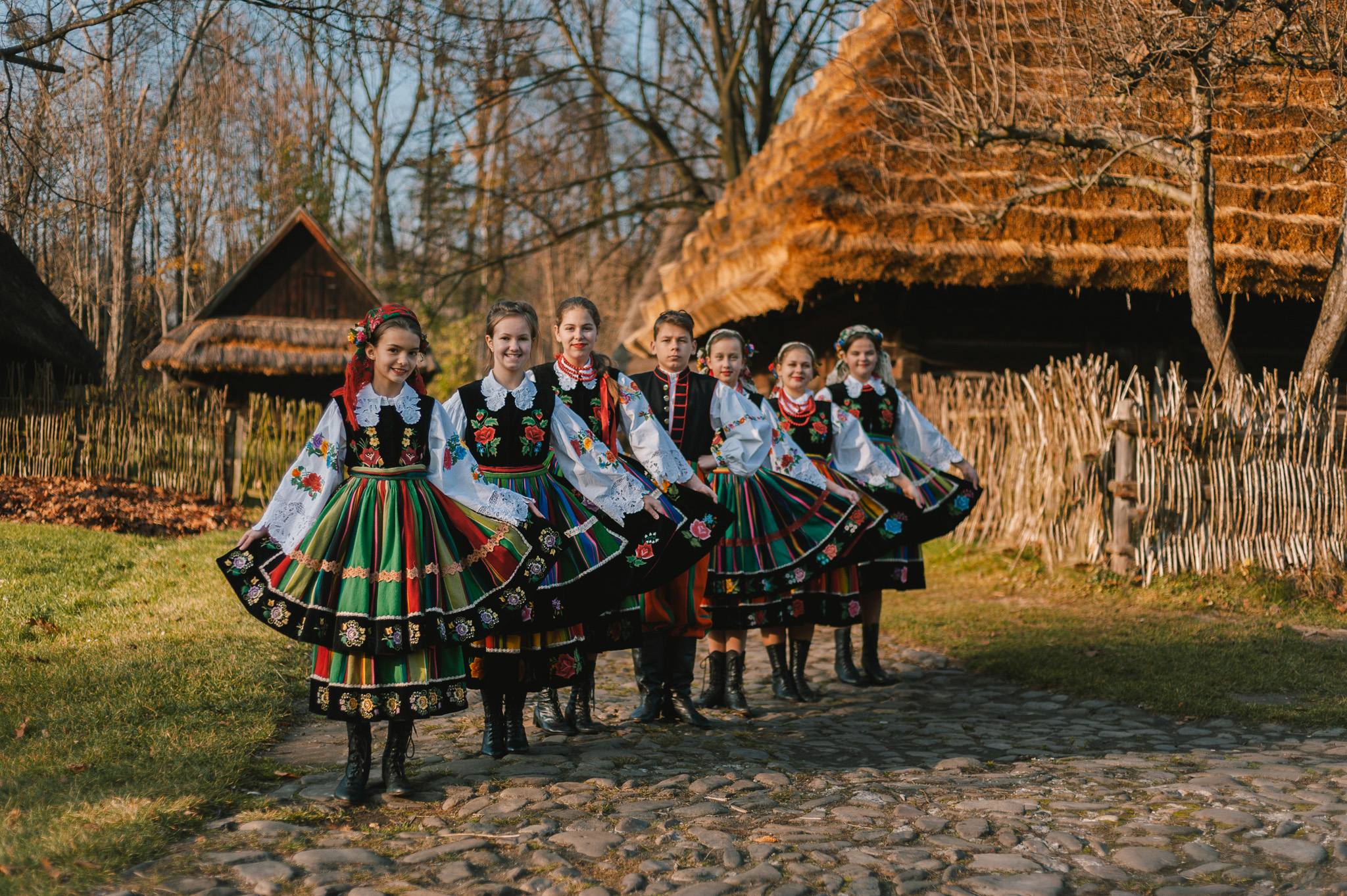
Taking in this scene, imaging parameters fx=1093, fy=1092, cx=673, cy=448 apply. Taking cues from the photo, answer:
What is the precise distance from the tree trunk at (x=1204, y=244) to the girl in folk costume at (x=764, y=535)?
431 cm

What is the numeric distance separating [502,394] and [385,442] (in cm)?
62

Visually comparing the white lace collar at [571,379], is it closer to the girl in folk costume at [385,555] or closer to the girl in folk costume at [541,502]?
the girl in folk costume at [541,502]

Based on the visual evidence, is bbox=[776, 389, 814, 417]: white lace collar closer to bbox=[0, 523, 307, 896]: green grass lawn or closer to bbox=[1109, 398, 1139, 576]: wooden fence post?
bbox=[0, 523, 307, 896]: green grass lawn

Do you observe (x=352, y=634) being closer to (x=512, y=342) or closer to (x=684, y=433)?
(x=512, y=342)

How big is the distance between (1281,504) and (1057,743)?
13.9 ft

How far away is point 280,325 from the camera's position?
17.8 meters

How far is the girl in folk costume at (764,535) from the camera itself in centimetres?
502

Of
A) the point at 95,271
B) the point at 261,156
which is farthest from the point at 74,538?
the point at 261,156

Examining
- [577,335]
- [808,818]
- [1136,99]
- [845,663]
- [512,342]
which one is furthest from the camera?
[1136,99]

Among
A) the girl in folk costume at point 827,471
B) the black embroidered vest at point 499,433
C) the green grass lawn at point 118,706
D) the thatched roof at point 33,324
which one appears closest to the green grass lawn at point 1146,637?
the girl in folk costume at point 827,471

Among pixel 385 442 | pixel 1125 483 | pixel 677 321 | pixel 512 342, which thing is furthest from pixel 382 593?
pixel 1125 483

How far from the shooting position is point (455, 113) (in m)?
16.3

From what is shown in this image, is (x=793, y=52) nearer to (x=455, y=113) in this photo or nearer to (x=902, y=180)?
(x=455, y=113)

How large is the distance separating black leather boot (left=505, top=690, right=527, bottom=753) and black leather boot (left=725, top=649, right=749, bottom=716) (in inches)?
50.7
